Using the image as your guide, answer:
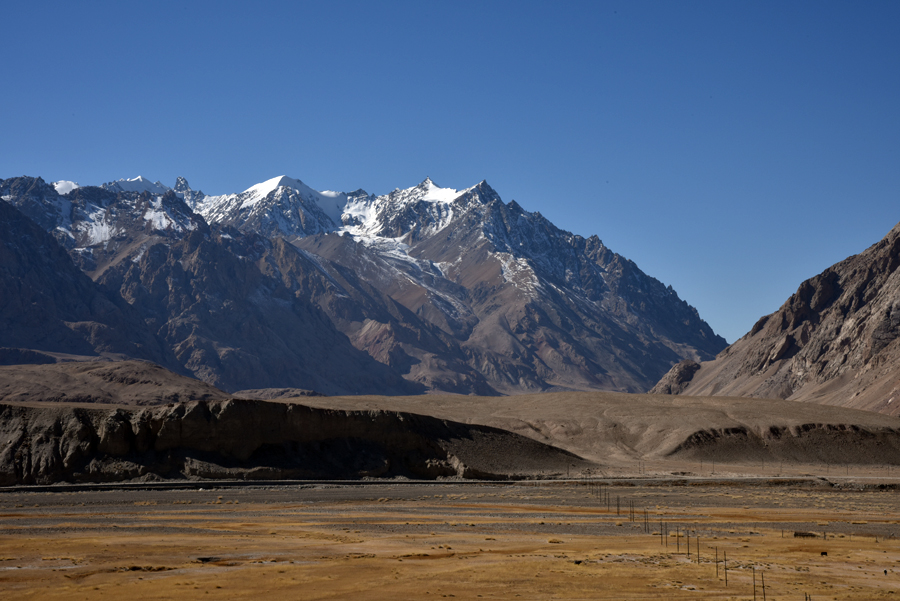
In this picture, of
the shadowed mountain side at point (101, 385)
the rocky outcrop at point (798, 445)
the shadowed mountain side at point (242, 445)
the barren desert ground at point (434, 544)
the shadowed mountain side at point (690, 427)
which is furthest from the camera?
the shadowed mountain side at point (101, 385)

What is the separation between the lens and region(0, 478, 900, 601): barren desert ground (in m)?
31.5

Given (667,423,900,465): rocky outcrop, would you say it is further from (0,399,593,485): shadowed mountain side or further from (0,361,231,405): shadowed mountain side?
(0,361,231,405): shadowed mountain side

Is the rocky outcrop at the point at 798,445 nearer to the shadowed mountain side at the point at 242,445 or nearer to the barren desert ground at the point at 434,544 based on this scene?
the shadowed mountain side at the point at 242,445

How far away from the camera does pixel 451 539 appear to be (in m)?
43.8

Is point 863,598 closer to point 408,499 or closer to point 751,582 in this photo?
point 751,582

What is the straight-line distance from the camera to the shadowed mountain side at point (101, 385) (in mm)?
162500

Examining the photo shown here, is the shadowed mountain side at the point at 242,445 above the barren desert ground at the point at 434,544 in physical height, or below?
above

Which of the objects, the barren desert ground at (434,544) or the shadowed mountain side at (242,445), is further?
the shadowed mountain side at (242,445)

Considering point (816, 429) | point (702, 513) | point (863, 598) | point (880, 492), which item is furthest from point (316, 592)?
point (816, 429)

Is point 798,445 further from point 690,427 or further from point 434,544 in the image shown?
point 434,544

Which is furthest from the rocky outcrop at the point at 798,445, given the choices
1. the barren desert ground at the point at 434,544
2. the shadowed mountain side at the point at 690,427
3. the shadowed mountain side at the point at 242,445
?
the barren desert ground at the point at 434,544

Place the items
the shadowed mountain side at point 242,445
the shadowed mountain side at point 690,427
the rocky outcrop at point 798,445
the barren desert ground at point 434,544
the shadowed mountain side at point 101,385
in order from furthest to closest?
1. the shadowed mountain side at point 101,385
2. the shadowed mountain side at point 690,427
3. the rocky outcrop at point 798,445
4. the shadowed mountain side at point 242,445
5. the barren desert ground at point 434,544

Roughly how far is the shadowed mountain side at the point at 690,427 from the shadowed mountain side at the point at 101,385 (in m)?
53.0

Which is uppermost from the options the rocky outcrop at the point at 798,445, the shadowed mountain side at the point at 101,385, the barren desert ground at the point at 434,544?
the shadowed mountain side at the point at 101,385
